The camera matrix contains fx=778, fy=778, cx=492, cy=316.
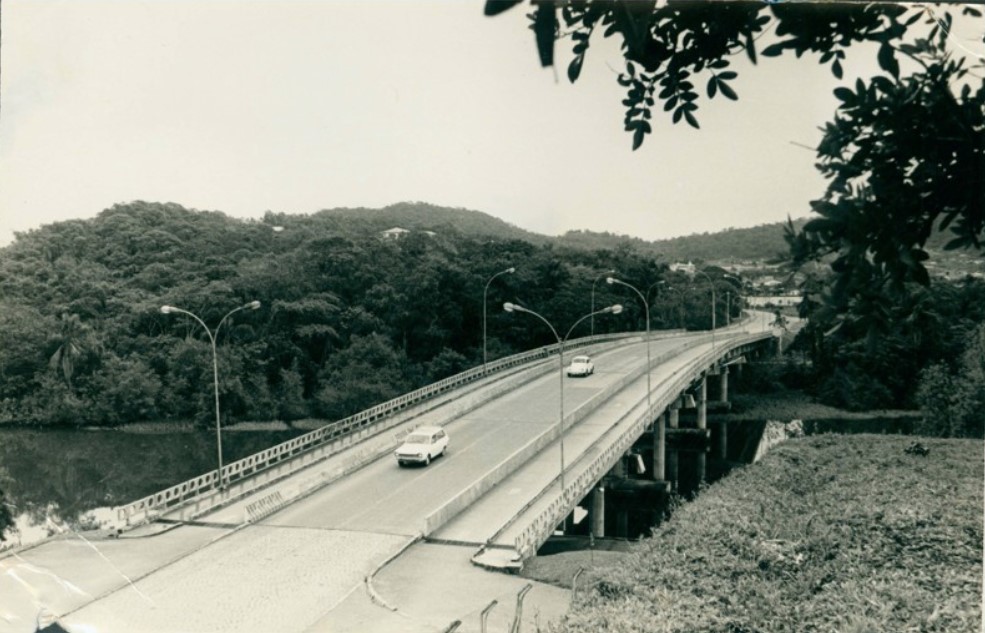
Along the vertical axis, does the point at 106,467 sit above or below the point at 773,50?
below

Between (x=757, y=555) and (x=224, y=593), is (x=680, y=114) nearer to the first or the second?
(x=757, y=555)

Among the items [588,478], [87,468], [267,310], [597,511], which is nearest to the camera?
[588,478]

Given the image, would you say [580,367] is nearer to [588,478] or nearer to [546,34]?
[588,478]

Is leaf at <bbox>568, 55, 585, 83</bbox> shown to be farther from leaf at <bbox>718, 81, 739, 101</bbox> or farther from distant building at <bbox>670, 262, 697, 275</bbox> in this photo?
distant building at <bbox>670, 262, 697, 275</bbox>

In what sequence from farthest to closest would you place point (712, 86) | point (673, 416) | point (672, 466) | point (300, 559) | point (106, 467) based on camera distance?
point (673, 416) < point (672, 466) < point (106, 467) < point (300, 559) < point (712, 86)

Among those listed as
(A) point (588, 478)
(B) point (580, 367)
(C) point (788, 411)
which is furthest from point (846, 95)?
(C) point (788, 411)

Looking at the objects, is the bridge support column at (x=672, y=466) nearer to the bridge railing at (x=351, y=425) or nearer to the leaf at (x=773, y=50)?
the bridge railing at (x=351, y=425)

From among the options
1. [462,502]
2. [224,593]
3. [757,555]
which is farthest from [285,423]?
[757,555]
